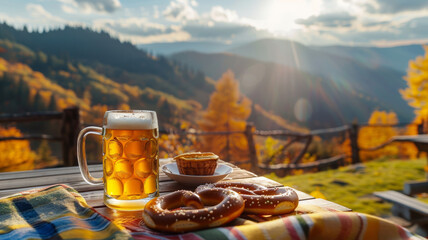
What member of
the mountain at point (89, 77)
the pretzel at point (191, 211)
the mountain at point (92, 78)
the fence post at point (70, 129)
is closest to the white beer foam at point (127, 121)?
the pretzel at point (191, 211)

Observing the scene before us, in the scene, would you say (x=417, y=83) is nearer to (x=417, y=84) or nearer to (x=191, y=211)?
(x=417, y=84)

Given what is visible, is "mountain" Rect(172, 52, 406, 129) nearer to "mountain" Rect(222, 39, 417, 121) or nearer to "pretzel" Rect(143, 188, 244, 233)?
"mountain" Rect(222, 39, 417, 121)

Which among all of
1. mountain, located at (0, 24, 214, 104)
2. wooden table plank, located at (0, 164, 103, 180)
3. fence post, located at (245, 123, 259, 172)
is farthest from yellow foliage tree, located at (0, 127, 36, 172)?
wooden table plank, located at (0, 164, 103, 180)

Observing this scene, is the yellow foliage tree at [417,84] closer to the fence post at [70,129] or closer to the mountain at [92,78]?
the fence post at [70,129]

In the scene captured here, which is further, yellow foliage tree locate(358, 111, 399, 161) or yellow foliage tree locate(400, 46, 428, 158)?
yellow foliage tree locate(358, 111, 399, 161)

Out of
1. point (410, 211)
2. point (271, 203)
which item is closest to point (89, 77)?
point (410, 211)

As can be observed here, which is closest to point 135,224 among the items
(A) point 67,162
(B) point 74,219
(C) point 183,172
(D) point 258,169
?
(B) point 74,219
